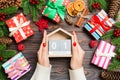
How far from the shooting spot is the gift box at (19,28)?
1616 mm

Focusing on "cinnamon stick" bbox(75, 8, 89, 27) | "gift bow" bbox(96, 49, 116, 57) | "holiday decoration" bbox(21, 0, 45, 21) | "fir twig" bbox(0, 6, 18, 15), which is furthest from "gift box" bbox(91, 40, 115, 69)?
"fir twig" bbox(0, 6, 18, 15)

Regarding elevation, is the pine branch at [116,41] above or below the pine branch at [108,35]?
below

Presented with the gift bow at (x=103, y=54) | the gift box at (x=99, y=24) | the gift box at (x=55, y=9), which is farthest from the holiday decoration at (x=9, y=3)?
the gift bow at (x=103, y=54)

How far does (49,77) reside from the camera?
1643 millimetres

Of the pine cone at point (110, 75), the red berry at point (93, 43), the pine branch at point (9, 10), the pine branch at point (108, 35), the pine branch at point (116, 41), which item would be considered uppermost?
the pine branch at point (9, 10)

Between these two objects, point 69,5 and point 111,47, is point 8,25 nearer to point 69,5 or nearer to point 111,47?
point 69,5

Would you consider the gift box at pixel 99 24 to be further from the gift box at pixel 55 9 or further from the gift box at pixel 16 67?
the gift box at pixel 16 67

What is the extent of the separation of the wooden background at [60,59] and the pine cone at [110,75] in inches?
2.0

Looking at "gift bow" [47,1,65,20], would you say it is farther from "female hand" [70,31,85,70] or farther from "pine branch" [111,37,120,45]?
"pine branch" [111,37,120,45]

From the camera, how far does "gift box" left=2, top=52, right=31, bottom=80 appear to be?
1.62 m

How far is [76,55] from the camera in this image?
1616mm

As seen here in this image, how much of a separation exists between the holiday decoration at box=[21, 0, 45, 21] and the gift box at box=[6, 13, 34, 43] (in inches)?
1.5

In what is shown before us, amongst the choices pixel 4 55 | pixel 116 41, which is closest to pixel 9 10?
pixel 4 55

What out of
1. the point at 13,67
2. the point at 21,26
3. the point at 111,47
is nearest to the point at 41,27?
the point at 21,26
